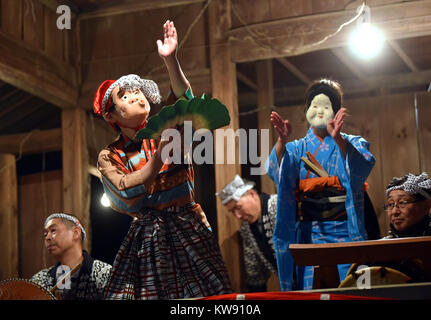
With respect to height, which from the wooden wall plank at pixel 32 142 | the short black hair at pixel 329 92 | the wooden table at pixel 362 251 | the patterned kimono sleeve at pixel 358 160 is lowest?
the wooden table at pixel 362 251

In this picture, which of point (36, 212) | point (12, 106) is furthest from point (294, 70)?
point (36, 212)

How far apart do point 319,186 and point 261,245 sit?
1.70 meters

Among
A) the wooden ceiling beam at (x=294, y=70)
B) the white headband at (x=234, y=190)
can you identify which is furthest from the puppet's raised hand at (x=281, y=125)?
the wooden ceiling beam at (x=294, y=70)

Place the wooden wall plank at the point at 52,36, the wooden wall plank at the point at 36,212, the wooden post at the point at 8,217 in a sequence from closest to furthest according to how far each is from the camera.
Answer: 1. the wooden wall plank at the point at 52,36
2. the wooden post at the point at 8,217
3. the wooden wall plank at the point at 36,212

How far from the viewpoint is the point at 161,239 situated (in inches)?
117

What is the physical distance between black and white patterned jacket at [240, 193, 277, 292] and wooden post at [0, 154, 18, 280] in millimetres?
2145

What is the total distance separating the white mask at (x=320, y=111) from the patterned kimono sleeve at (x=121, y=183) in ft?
3.98

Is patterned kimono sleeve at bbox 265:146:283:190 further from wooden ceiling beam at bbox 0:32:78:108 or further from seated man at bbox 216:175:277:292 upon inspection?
wooden ceiling beam at bbox 0:32:78:108

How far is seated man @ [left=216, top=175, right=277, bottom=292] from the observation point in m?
5.25

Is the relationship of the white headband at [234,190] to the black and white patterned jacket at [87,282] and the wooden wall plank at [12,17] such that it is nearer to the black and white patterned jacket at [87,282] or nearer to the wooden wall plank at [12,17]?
the black and white patterned jacket at [87,282]

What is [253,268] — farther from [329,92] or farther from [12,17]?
[12,17]

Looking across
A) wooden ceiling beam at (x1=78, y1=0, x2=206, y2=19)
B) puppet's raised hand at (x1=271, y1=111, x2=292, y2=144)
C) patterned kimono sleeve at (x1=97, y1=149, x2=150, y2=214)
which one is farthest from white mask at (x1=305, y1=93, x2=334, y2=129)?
wooden ceiling beam at (x1=78, y1=0, x2=206, y2=19)

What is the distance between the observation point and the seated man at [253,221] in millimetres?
5254

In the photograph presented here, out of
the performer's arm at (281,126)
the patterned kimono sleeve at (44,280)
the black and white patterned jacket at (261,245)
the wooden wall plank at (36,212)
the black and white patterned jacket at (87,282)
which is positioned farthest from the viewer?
the wooden wall plank at (36,212)
